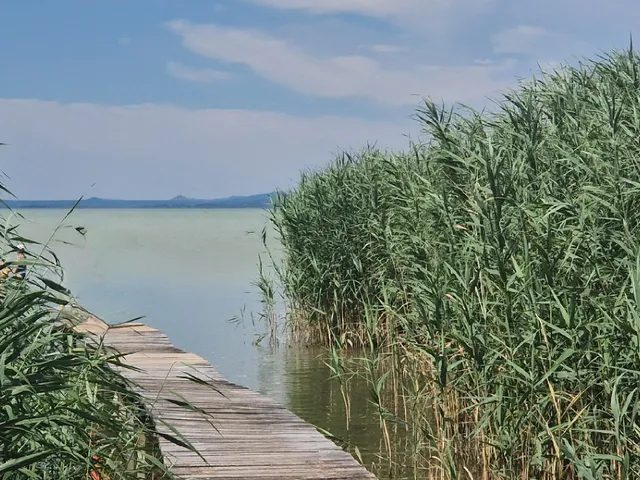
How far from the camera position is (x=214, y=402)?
6969 millimetres

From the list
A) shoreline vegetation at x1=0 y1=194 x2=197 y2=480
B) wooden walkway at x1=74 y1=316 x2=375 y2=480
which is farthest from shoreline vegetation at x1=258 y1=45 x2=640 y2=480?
shoreline vegetation at x1=0 y1=194 x2=197 y2=480

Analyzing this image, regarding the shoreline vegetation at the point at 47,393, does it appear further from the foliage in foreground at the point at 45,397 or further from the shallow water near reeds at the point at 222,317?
the shallow water near reeds at the point at 222,317

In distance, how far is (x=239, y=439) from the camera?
5.86 meters

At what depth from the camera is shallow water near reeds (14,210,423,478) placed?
837 cm

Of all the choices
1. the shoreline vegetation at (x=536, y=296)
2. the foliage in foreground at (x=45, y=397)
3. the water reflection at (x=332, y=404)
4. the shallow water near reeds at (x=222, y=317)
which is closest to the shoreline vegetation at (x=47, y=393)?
the foliage in foreground at (x=45, y=397)

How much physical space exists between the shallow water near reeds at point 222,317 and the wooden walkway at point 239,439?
723 millimetres

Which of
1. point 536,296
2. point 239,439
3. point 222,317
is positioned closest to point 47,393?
point 239,439

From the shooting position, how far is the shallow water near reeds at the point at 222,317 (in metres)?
8.37

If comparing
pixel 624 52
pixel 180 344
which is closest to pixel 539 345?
pixel 624 52

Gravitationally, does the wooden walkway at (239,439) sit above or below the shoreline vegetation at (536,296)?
below

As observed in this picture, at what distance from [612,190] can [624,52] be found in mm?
3276

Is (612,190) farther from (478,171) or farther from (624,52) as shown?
(624,52)

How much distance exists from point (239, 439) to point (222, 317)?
1118cm

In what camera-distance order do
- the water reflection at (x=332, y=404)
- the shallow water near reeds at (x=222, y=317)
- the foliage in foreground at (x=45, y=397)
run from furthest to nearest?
the shallow water near reeds at (x=222, y=317)
the water reflection at (x=332, y=404)
the foliage in foreground at (x=45, y=397)
